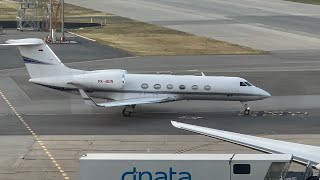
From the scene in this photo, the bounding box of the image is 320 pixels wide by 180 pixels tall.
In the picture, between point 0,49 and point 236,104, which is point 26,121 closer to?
point 236,104

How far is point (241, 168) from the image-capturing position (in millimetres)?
19875

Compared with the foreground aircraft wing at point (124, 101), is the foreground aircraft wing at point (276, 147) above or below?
above

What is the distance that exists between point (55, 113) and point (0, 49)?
117 feet

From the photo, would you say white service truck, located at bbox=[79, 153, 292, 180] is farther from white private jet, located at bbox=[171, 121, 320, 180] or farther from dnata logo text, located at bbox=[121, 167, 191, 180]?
white private jet, located at bbox=[171, 121, 320, 180]

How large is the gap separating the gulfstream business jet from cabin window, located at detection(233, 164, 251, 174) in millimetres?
20248

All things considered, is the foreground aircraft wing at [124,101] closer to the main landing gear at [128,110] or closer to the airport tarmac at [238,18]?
the main landing gear at [128,110]

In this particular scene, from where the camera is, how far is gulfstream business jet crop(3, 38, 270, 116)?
40406 mm

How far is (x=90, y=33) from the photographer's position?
92250mm

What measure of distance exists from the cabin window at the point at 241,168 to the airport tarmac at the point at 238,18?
186 ft

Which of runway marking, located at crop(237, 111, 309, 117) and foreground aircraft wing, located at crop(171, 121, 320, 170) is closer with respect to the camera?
foreground aircraft wing, located at crop(171, 121, 320, 170)

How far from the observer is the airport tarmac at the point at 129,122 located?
3138cm

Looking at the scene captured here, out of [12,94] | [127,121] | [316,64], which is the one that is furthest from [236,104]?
[316,64]

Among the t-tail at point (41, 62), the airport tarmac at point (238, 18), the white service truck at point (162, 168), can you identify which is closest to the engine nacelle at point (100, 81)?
the t-tail at point (41, 62)

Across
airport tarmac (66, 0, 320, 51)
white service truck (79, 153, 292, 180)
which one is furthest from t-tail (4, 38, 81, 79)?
airport tarmac (66, 0, 320, 51)
